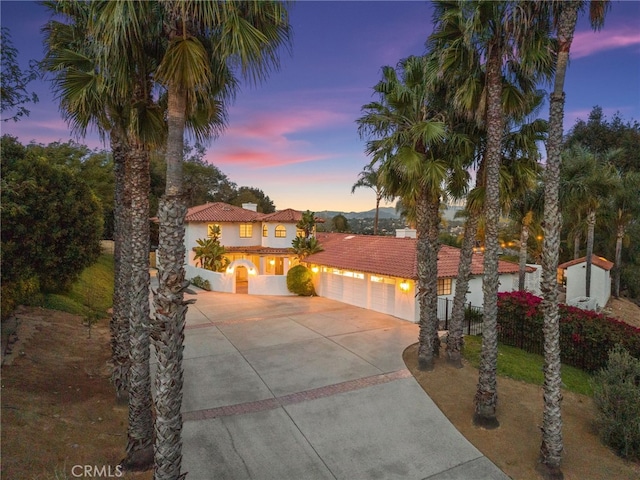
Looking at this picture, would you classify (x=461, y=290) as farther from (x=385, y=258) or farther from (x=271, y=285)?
(x=271, y=285)

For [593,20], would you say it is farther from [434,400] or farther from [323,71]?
[323,71]

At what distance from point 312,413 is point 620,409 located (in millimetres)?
6937

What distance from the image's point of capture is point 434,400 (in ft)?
31.0

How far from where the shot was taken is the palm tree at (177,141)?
5016 millimetres

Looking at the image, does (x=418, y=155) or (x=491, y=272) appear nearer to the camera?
(x=491, y=272)

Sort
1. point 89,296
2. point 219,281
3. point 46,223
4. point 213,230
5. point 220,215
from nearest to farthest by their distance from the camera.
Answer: point 46,223 → point 89,296 → point 219,281 → point 213,230 → point 220,215

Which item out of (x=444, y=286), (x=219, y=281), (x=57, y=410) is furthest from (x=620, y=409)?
(x=219, y=281)

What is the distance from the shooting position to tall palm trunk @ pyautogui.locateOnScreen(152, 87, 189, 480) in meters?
4.98

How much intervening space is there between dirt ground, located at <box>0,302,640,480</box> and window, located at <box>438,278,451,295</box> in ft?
23.4

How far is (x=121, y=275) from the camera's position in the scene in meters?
8.39

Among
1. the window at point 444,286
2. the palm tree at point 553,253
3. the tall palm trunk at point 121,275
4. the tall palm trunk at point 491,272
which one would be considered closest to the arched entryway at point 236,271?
the window at point 444,286

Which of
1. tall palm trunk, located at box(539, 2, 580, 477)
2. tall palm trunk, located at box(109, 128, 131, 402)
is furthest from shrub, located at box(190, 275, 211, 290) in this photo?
tall palm trunk, located at box(539, 2, 580, 477)

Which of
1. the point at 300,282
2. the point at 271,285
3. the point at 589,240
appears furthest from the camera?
the point at 271,285

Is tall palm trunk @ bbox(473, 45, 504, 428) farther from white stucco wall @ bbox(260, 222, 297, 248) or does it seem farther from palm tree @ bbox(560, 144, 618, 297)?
white stucco wall @ bbox(260, 222, 297, 248)
